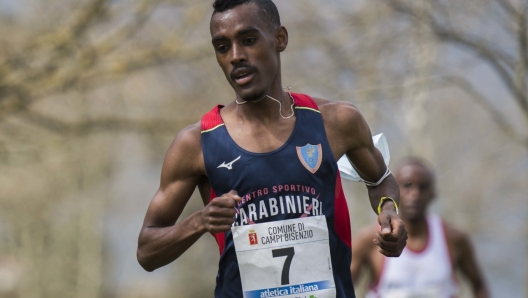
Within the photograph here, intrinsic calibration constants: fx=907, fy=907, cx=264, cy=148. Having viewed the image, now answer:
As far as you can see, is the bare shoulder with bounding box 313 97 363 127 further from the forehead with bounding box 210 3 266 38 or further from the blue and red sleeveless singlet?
the forehead with bounding box 210 3 266 38

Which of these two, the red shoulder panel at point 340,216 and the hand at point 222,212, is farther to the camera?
the red shoulder panel at point 340,216

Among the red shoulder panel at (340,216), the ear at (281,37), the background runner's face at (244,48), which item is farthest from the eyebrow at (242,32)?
the red shoulder panel at (340,216)

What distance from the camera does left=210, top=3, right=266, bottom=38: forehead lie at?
156 inches

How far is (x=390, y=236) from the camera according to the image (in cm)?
381

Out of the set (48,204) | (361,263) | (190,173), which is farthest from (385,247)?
(48,204)

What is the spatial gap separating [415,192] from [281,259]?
3.48m

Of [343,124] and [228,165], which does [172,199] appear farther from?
[343,124]

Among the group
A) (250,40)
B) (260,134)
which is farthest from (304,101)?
(250,40)

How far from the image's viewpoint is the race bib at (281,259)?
3.85 metres

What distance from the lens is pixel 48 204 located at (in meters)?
26.3

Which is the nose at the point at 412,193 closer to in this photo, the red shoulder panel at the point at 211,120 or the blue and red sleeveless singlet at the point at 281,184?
the blue and red sleeveless singlet at the point at 281,184

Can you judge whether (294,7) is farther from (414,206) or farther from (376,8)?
(414,206)

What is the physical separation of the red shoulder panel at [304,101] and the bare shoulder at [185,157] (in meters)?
0.51

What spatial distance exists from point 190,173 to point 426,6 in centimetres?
568
